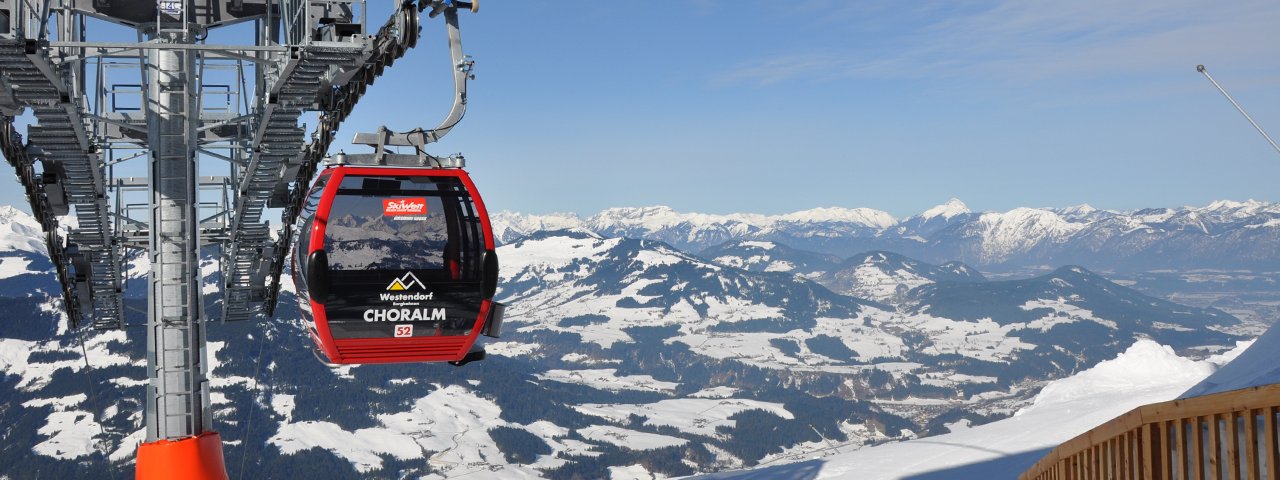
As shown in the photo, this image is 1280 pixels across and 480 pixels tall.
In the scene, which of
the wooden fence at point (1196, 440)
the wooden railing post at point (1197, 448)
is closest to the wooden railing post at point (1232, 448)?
the wooden fence at point (1196, 440)

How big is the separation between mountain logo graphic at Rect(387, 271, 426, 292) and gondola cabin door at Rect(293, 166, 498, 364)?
0.05ft

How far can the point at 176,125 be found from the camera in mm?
12953

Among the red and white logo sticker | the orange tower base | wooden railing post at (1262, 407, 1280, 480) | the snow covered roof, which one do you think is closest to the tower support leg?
the orange tower base

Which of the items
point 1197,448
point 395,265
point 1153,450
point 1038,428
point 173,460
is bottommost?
point 1038,428

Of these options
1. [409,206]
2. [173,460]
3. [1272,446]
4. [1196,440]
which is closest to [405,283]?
[409,206]

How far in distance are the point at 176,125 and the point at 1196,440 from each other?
11354mm

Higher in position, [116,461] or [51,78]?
[51,78]

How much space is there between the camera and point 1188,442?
7922 mm

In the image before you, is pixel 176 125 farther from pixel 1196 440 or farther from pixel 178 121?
pixel 1196 440

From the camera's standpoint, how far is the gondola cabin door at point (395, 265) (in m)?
11.8

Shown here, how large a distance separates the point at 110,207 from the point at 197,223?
29.2 ft

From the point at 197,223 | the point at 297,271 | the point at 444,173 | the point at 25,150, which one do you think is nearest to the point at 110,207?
the point at 25,150

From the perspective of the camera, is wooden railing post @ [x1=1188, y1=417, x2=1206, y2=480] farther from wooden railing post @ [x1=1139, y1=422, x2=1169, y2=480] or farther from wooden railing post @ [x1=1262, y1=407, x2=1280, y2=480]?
wooden railing post @ [x1=1262, y1=407, x2=1280, y2=480]

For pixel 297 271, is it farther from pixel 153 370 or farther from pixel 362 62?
pixel 362 62
